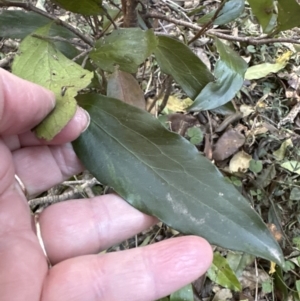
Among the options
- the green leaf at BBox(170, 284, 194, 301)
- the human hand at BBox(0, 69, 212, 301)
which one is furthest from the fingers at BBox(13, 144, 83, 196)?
the green leaf at BBox(170, 284, 194, 301)

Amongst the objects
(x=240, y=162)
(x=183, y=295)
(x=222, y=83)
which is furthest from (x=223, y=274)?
(x=222, y=83)

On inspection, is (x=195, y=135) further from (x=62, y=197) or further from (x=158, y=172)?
(x=158, y=172)

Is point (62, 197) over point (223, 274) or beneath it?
over

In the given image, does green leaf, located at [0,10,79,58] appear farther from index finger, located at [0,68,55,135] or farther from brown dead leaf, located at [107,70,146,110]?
index finger, located at [0,68,55,135]

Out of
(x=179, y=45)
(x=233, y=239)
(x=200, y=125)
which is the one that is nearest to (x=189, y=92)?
(x=179, y=45)

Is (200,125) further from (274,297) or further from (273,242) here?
(273,242)

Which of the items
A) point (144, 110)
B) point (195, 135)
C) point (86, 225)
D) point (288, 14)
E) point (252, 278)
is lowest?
point (252, 278)
